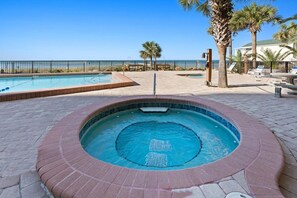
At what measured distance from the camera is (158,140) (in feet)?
12.3

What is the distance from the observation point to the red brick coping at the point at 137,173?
1634 millimetres

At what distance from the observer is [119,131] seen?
13.5 feet

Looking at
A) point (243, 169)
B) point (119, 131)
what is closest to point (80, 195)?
point (243, 169)

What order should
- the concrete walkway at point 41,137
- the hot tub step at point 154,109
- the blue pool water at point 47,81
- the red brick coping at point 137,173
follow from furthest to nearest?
the blue pool water at point 47,81, the hot tub step at point 154,109, the concrete walkway at point 41,137, the red brick coping at point 137,173

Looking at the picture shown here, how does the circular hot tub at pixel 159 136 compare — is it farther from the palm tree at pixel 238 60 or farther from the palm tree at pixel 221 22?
the palm tree at pixel 238 60

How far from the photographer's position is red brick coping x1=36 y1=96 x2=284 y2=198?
1634 mm

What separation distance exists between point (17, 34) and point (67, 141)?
79.4 feet

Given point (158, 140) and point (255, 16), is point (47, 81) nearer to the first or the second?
point (158, 140)

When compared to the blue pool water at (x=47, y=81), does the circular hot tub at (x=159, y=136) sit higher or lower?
lower

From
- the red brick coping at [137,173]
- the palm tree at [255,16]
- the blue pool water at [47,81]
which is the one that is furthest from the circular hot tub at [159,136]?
the palm tree at [255,16]

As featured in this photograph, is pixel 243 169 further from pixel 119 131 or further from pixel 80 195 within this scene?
pixel 119 131

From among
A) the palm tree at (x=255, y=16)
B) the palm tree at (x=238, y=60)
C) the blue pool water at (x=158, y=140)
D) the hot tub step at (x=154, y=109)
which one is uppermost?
the palm tree at (x=255, y=16)

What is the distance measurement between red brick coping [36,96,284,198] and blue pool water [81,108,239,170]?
703 millimetres

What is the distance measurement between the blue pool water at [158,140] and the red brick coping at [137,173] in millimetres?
703
